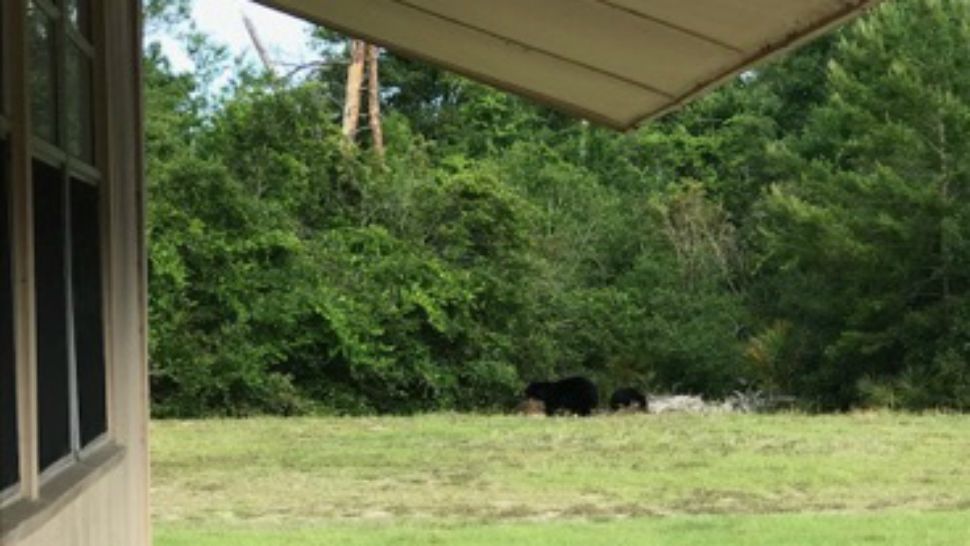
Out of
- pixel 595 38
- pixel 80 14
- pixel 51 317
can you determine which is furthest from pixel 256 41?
pixel 51 317

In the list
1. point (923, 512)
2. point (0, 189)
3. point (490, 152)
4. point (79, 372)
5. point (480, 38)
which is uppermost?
point (490, 152)

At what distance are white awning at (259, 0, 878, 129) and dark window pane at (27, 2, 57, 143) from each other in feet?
2.25

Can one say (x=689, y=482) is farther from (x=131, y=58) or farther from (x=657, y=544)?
(x=131, y=58)

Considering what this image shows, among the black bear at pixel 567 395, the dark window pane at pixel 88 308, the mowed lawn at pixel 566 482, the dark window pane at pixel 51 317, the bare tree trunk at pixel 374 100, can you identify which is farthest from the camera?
the bare tree trunk at pixel 374 100

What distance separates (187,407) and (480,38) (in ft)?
54.1

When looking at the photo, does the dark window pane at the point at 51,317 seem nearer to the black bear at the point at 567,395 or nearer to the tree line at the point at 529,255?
the black bear at the point at 567,395

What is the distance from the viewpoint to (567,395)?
18.9 metres

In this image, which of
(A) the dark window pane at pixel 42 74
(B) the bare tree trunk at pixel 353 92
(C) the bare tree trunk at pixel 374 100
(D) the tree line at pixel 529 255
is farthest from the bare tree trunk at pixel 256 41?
(A) the dark window pane at pixel 42 74

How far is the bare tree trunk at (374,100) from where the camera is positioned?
23.4 metres

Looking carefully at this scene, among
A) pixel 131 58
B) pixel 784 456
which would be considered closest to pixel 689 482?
pixel 784 456

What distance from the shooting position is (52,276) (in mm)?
2564

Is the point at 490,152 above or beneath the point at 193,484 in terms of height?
above

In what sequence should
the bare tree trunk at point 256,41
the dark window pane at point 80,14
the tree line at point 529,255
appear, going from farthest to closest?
the bare tree trunk at point 256,41 < the tree line at point 529,255 < the dark window pane at point 80,14

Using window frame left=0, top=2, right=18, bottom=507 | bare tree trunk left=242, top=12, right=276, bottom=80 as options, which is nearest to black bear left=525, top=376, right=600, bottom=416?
bare tree trunk left=242, top=12, right=276, bottom=80
